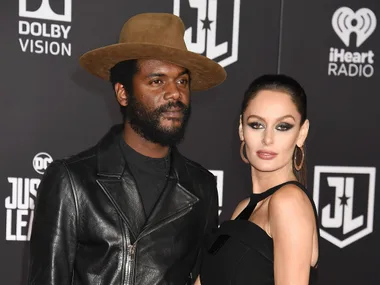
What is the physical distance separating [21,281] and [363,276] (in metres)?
2.54

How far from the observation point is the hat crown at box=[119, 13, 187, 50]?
2.28 m

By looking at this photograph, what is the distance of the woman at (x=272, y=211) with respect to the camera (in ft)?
6.01

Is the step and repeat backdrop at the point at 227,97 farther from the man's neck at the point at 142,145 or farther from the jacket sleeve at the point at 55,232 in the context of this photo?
the jacket sleeve at the point at 55,232

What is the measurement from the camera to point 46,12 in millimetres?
3680

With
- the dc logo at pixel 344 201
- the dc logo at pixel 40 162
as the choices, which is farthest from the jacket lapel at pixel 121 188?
the dc logo at pixel 344 201

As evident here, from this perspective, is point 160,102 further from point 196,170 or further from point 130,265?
point 130,265

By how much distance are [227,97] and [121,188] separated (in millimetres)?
1940

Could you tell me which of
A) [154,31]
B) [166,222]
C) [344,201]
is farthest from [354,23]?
[166,222]

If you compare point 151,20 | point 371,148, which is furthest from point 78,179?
point 371,148

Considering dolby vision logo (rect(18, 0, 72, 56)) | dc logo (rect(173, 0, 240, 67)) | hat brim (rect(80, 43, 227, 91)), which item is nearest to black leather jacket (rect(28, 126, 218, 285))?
hat brim (rect(80, 43, 227, 91))

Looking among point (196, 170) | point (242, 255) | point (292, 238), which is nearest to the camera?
point (292, 238)

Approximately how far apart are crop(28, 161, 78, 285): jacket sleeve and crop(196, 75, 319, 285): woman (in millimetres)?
529

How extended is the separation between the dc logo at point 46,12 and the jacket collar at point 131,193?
1651 mm

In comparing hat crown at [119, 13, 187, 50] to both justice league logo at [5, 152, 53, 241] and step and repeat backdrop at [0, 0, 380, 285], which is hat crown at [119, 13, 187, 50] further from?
justice league logo at [5, 152, 53, 241]
